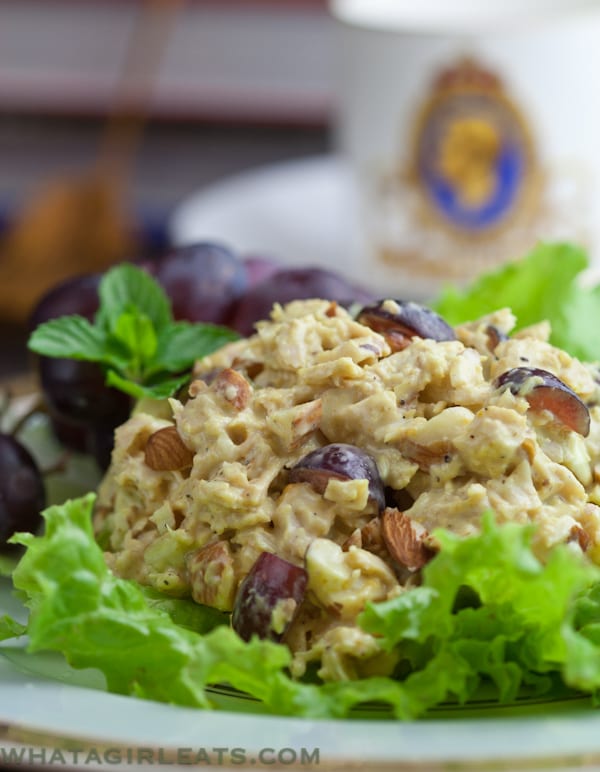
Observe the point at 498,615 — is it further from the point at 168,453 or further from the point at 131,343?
the point at 131,343

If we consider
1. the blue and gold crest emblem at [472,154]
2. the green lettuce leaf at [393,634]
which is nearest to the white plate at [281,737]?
the green lettuce leaf at [393,634]

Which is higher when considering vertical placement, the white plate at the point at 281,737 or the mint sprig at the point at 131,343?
the mint sprig at the point at 131,343

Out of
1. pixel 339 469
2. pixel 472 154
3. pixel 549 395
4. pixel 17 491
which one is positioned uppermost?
pixel 472 154

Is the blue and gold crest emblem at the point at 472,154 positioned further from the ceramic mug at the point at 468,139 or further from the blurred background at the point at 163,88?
the blurred background at the point at 163,88

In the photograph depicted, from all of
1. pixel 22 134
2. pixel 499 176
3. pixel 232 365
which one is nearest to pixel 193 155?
pixel 22 134

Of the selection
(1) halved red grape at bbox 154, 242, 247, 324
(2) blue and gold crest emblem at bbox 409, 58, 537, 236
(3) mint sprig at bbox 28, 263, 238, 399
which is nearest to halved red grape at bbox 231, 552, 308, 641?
(3) mint sprig at bbox 28, 263, 238, 399

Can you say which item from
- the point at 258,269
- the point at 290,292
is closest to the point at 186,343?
the point at 290,292

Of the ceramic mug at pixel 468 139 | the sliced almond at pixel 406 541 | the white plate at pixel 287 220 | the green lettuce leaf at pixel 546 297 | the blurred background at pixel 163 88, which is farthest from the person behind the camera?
the blurred background at pixel 163 88
